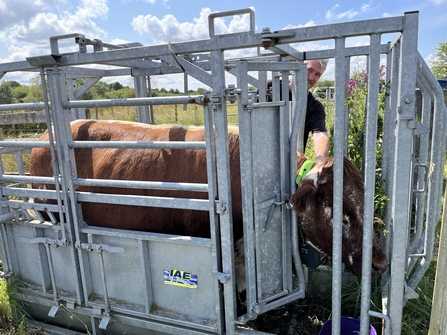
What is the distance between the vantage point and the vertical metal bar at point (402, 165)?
1781 millimetres

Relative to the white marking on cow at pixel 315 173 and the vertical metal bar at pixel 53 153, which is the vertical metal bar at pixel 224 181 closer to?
the white marking on cow at pixel 315 173

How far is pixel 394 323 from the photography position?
84.0 inches

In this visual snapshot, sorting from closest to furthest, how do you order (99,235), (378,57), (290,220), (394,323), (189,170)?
1. (378,57)
2. (394,323)
3. (290,220)
4. (99,235)
5. (189,170)

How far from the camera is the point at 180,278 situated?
8.64 feet

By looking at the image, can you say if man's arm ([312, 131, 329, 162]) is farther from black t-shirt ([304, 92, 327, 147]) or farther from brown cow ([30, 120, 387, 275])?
black t-shirt ([304, 92, 327, 147])

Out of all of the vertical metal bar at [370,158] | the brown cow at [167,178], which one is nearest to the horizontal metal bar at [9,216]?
the brown cow at [167,178]

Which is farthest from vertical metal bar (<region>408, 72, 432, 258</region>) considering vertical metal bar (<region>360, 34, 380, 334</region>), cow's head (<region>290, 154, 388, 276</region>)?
vertical metal bar (<region>360, 34, 380, 334</region>)

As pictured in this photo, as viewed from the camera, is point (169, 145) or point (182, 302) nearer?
point (169, 145)

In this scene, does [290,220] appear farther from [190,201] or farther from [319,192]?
[190,201]

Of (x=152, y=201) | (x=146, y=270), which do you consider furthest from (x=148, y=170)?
(x=146, y=270)

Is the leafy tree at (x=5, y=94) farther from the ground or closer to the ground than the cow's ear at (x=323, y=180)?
farther from the ground

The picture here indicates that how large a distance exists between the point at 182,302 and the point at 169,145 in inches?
46.4

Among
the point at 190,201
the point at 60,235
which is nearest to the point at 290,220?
the point at 190,201

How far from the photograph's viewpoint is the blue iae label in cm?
259
